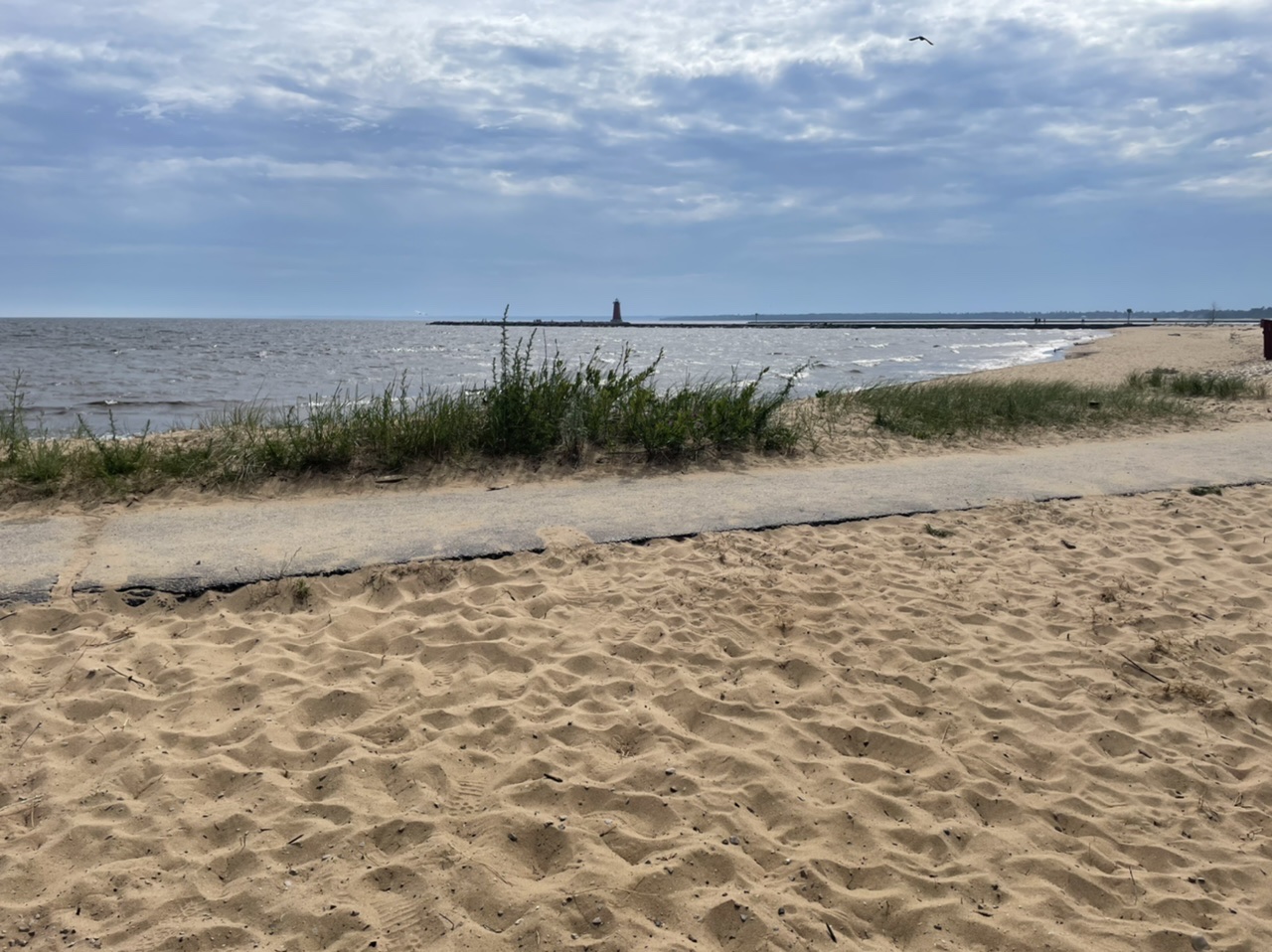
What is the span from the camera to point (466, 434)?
7605 mm

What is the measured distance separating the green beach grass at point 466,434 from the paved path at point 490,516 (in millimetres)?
596

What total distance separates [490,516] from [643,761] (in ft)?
9.94

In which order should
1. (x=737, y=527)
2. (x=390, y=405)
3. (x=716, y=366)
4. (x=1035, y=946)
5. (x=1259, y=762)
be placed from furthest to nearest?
(x=716, y=366) → (x=390, y=405) → (x=737, y=527) → (x=1259, y=762) → (x=1035, y=946)

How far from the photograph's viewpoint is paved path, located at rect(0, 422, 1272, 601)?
478 cm

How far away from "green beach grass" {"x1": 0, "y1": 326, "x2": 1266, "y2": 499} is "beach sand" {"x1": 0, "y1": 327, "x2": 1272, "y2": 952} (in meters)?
2.45

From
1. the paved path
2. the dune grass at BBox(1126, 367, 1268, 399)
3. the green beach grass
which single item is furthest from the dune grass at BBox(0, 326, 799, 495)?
the dune grass at BBox(1126, 367, 1268, 399)

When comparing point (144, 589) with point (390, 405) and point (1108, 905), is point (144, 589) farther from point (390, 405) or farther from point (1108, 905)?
point (1108, 905)

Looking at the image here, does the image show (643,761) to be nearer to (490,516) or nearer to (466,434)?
(490,516)

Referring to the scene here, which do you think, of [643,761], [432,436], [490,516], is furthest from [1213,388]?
[643,761]

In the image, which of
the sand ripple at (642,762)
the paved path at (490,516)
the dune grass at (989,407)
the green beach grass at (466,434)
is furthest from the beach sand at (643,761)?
the dune grass at (989,407)

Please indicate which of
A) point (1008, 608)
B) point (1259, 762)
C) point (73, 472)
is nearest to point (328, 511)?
point (73, 472)

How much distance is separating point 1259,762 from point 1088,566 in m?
2.03

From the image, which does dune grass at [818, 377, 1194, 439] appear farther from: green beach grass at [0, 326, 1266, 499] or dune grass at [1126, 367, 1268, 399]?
dune grass at [1126, 367, 1268, 399]

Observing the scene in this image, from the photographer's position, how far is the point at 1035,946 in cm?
251
